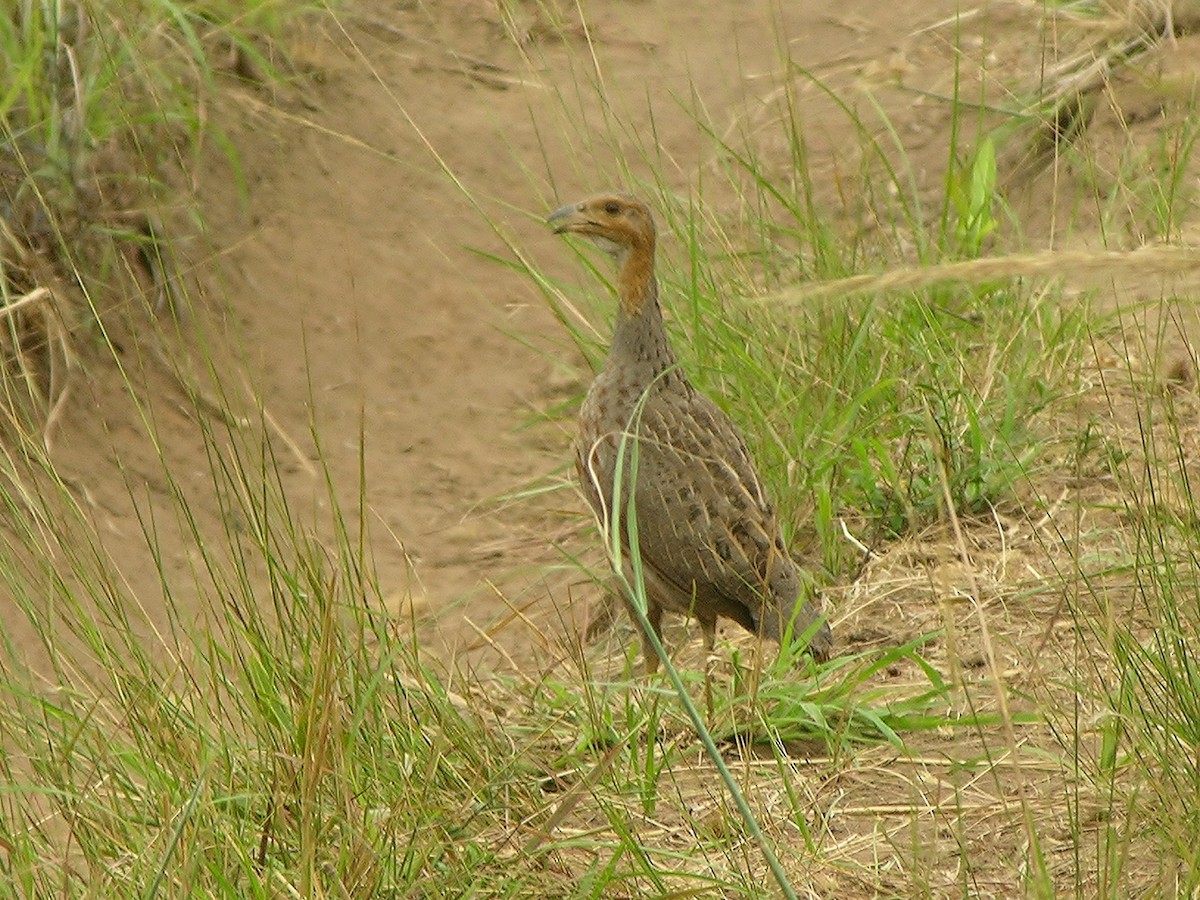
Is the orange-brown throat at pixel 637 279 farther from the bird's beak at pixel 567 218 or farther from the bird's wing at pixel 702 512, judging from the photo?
the bird's wing at pixel 702 512

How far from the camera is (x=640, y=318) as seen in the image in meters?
4.39

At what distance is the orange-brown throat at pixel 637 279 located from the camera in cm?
442

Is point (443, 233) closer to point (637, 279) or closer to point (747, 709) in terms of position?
point (637, 279)

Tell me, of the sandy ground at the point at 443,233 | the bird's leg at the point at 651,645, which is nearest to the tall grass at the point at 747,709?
the bird's leg at the point at 651,645

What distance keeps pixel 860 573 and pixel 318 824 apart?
6.41 ft

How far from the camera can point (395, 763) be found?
293cm

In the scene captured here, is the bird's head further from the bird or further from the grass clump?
the grass clump

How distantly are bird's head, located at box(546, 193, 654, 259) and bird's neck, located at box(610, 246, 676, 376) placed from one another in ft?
0.08

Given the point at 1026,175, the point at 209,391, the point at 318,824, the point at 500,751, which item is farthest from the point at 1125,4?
the point at 318,824

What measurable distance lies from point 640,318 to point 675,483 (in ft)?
1.58

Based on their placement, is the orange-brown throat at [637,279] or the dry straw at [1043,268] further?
the orange-brown throat at [637,279]

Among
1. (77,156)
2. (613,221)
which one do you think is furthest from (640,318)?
(77,156)

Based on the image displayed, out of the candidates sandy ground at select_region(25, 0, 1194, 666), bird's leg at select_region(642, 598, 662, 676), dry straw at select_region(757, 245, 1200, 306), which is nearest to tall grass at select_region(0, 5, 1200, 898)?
bird's leg at select_region(642, 598, 662, 676)

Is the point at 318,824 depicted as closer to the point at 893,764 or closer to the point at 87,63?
the point at 893,764
